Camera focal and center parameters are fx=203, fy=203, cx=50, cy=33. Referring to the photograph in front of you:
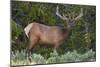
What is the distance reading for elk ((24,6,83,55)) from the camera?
86.0 inches

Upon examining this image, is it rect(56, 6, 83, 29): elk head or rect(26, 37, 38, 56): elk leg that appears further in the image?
rect(56, 6, 83, 29): elk head

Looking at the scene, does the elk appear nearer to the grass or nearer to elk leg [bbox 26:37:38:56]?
elk leg [bbox 26:37:38:56]

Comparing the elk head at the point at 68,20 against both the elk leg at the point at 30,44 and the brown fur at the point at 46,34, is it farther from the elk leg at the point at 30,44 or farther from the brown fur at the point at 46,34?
the elk leg at the point at 30,44

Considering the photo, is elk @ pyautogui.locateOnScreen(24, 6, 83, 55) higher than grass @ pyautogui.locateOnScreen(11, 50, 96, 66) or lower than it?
higher

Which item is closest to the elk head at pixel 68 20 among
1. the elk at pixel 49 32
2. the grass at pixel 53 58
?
the elk at pixel 49 32

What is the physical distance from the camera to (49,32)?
226 cm

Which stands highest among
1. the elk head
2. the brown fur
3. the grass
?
the elk head

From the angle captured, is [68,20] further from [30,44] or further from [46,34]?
[30,44]

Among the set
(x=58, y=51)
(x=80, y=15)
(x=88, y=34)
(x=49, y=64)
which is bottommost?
(x=49, y=64)

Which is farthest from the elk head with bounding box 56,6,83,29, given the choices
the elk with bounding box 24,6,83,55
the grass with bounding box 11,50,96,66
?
the grass with bounding box 11,50,96,66
